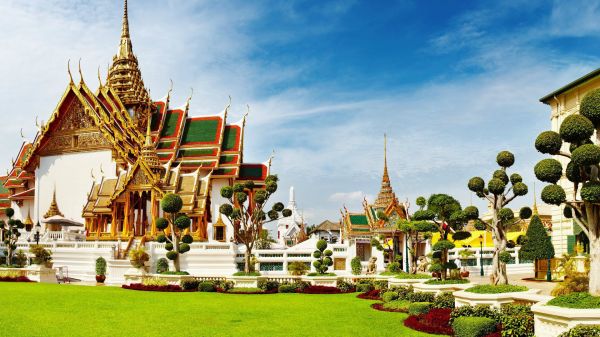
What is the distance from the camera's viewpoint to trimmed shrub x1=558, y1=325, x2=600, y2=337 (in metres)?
9.19

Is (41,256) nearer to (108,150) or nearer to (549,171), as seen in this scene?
(108,150)

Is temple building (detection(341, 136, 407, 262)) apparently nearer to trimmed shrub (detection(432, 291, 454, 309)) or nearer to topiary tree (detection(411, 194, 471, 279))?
topiary tree (detection(411, 194, 471, 279))

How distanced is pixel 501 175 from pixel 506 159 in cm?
51

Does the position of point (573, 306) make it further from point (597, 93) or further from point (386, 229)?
point (386, 229)

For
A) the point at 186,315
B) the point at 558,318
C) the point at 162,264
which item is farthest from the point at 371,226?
the point at 558,318

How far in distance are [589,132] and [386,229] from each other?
25.8 metres

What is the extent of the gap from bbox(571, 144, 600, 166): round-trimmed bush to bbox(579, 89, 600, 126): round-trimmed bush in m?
0.79

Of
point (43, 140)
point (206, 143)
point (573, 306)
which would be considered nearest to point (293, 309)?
point (573, 306)

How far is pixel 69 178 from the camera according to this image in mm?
43875

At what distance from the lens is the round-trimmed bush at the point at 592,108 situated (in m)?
11.0

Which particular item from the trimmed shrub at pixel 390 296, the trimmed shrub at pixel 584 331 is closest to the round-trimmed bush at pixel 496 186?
the trimmed shrub at pixel 390 296

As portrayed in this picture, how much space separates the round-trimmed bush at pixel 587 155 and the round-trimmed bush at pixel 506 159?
16.4 feet

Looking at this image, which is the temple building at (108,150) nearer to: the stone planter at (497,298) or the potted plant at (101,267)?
the potted plant at (101,267)

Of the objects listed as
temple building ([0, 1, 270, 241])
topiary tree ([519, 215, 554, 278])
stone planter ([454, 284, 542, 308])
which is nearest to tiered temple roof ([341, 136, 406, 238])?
temple building ([0, 1, 270, 241])
